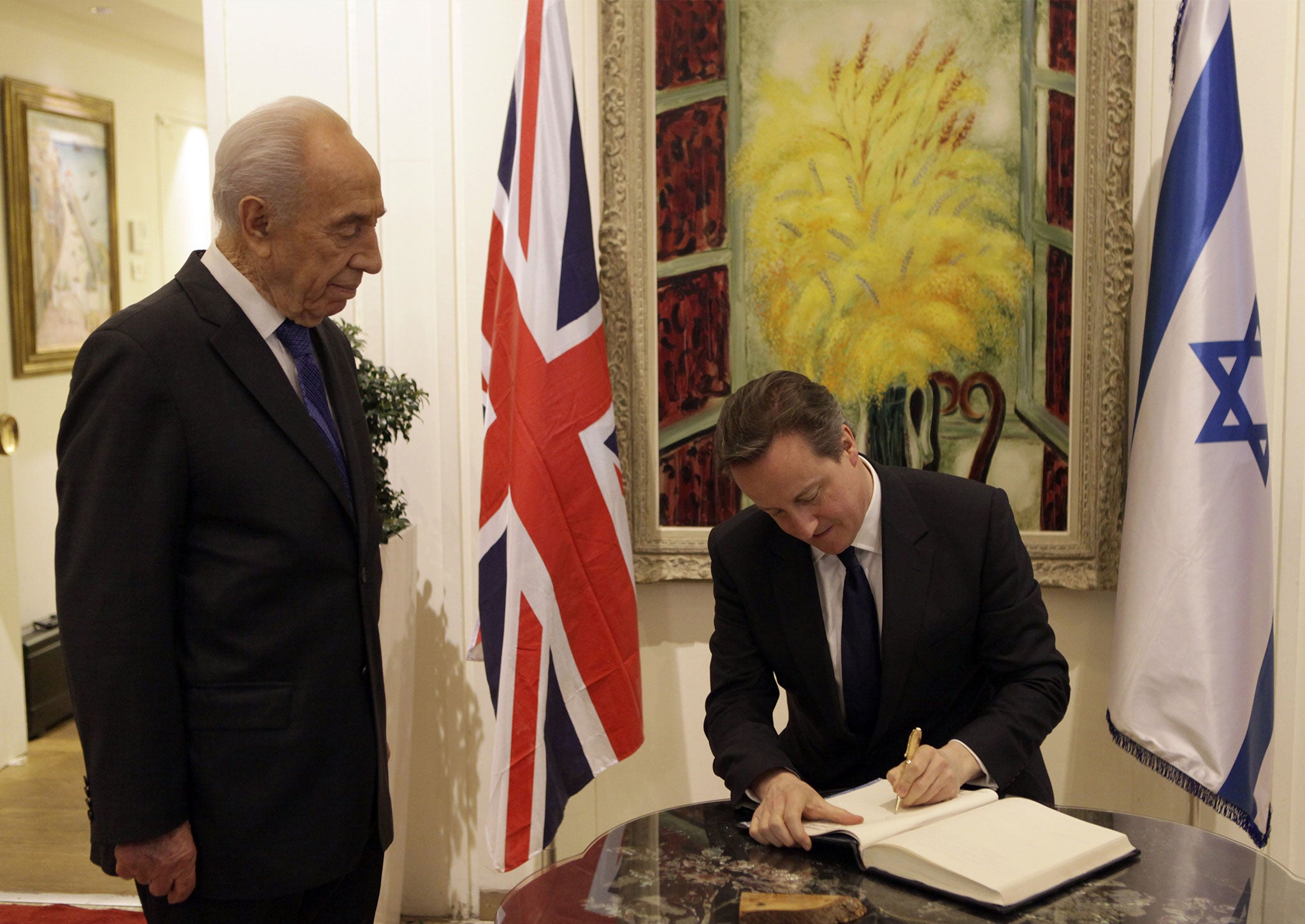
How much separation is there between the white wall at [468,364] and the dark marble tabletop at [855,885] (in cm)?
145

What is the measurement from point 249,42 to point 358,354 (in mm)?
990

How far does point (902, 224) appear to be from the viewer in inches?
115

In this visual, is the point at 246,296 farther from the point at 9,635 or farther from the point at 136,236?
the point at 136,236

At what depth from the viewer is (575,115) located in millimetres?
2725

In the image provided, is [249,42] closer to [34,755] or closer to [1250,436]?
[1250,436]

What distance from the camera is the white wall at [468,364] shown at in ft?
9.34

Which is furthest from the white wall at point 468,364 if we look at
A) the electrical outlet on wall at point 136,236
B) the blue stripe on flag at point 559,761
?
the electrical outlet on wall at point 136,236

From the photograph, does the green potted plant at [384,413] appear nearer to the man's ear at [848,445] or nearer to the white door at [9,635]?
the man's ear at [848,445]

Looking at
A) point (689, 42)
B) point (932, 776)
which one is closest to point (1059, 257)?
point (689, 42)

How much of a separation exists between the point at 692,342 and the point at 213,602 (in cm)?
166

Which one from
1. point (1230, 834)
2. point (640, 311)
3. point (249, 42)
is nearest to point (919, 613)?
point (640, 311)

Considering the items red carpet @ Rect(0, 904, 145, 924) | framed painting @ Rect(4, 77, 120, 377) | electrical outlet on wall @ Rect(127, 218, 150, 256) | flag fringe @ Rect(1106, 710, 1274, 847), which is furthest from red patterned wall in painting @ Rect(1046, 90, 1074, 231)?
electrical outlet on wall @ Rect(127, 218, 150, 256)

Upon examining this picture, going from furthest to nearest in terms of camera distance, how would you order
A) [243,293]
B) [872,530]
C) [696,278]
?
1. [696,278]
2. [872,530]
3. [243,293]

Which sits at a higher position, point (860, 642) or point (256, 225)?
point (256, 225)
